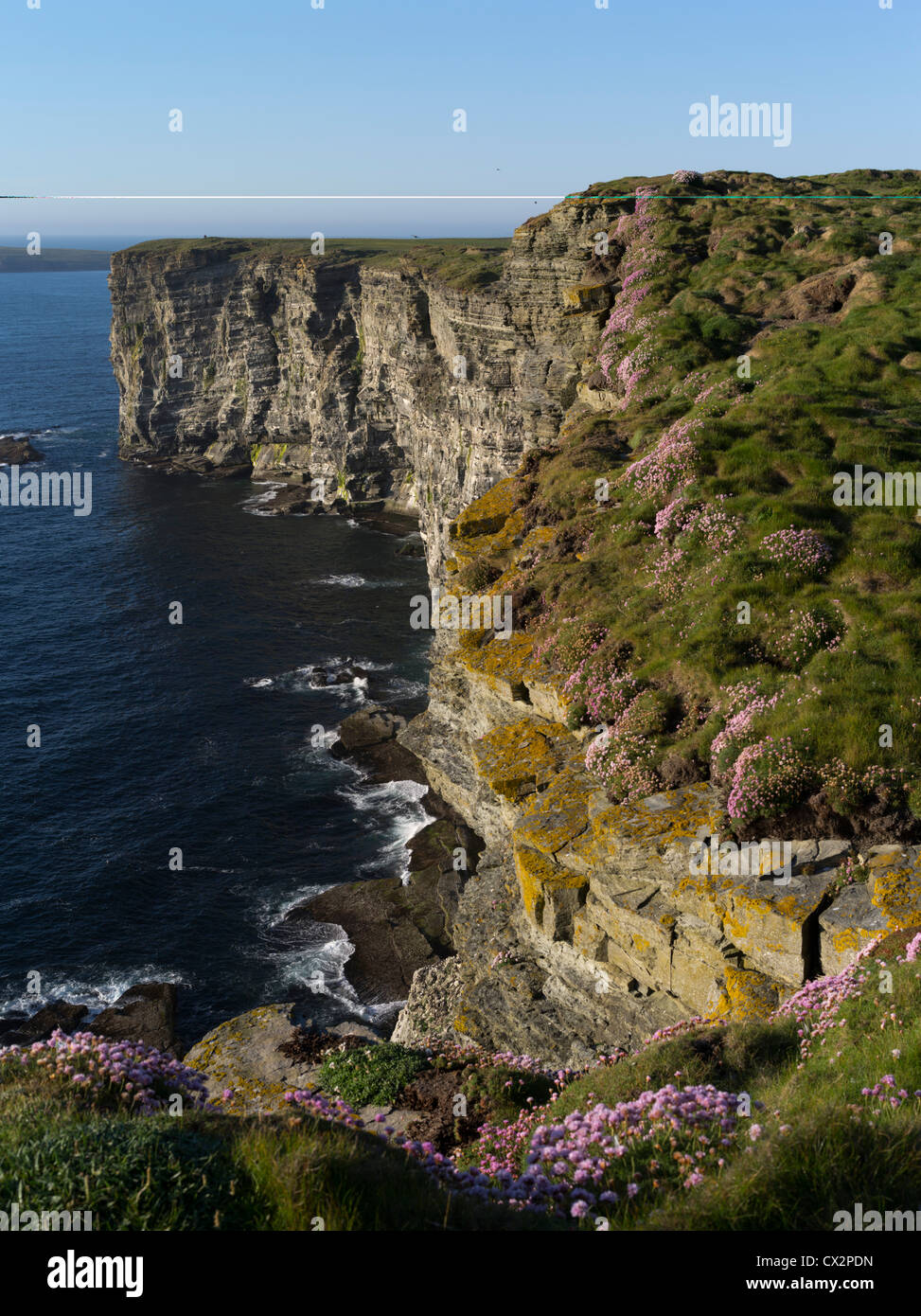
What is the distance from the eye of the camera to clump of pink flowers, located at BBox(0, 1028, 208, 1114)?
10734 millimetres

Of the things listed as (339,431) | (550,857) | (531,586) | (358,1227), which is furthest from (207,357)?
(358,1227)

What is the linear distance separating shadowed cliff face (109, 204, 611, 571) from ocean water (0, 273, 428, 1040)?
1256cm

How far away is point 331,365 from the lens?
373ft

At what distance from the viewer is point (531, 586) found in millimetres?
24797

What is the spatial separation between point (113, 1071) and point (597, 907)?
9151mm
